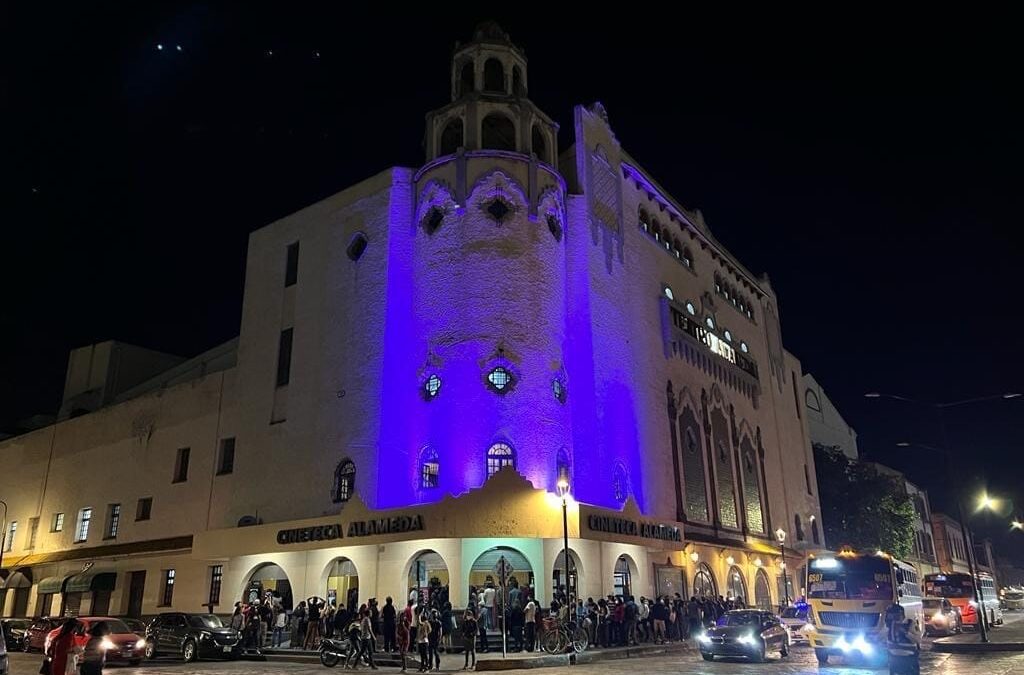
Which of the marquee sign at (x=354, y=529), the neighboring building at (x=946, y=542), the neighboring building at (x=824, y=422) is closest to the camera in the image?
the marquee sign at (x=354, y=529)

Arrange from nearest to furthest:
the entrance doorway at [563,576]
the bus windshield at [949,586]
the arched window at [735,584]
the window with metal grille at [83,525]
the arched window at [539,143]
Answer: the entrance doorway at [563,576]
the arched window at [539,143]
the bus windshield at [949,586]
the arched window at [735,584]
the window with metal grille at [83,525]

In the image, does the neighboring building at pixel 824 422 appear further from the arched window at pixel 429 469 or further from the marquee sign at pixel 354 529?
the marquee sign at pixel 354 529

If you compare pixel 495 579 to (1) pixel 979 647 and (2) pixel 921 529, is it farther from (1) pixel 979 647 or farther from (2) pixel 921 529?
(2) pixel 921 529

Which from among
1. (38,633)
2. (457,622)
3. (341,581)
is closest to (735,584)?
(457,622)

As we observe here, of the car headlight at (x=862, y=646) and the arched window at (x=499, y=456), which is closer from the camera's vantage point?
the car headlight at (x=862, y=646)

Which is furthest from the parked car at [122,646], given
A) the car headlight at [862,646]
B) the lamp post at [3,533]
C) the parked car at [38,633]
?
the lamp post at [3,533]

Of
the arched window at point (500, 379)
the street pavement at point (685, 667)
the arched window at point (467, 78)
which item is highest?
the arched window at point (467, 78)

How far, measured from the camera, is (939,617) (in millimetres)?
33281

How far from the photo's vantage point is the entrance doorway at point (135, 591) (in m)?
39.5

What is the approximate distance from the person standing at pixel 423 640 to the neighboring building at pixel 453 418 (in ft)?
18.5

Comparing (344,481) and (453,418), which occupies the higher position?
(453,418)

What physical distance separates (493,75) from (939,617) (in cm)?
3163

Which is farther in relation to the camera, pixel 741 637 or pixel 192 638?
pixel 192 638

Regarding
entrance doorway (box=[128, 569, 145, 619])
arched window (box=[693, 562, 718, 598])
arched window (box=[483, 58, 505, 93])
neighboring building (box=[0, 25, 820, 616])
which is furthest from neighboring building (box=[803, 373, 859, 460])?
entrance doorway (box=[128, 569, 145, 619])
